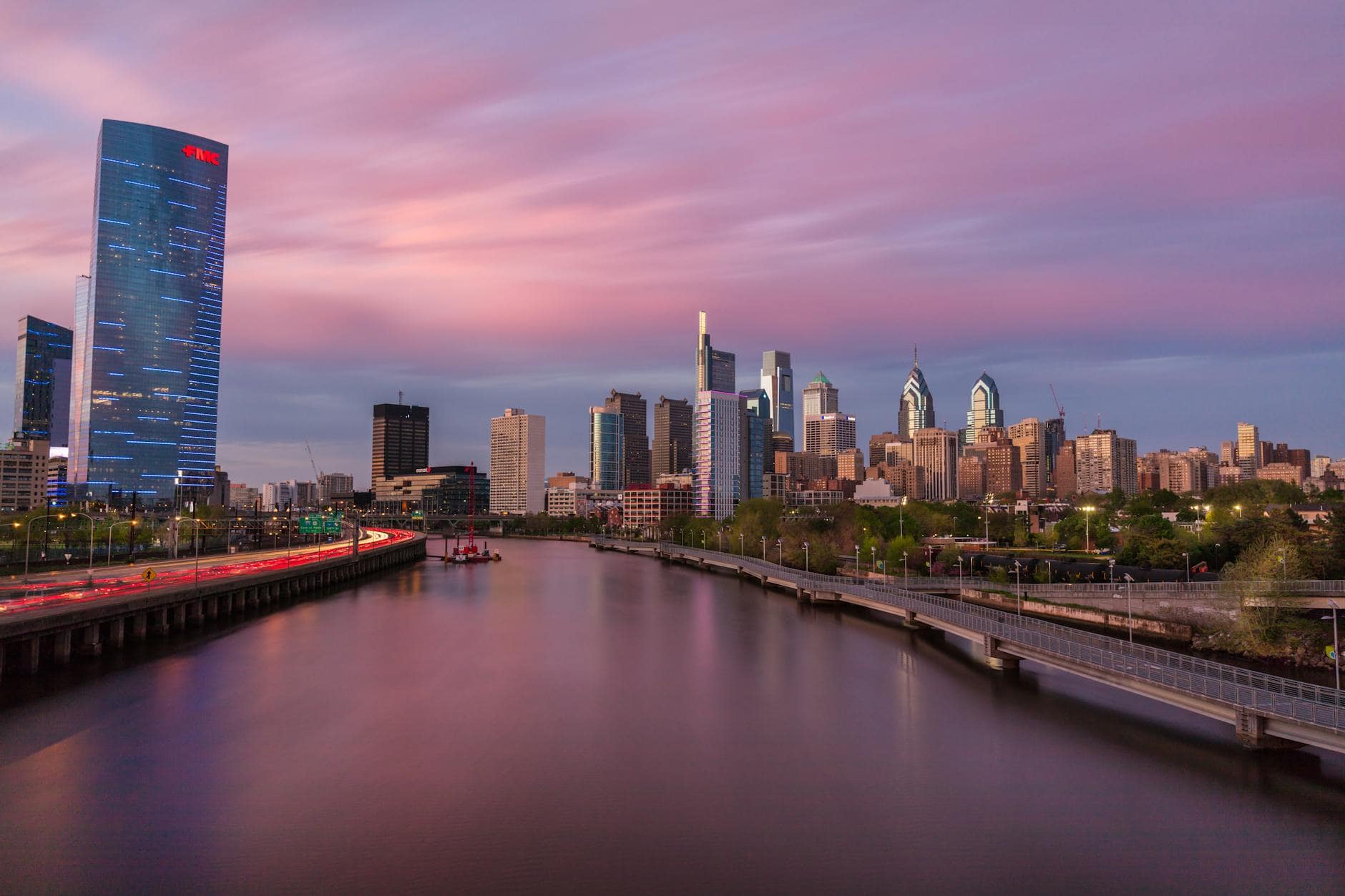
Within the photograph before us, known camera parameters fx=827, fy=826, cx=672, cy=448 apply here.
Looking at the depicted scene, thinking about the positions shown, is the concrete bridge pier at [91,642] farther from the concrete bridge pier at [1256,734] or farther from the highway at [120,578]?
the concrete bridge pier at [1256,734]

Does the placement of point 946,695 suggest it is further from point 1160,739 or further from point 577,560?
point 577,560

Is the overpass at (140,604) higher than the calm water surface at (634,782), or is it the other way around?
the overpass at (140,604)

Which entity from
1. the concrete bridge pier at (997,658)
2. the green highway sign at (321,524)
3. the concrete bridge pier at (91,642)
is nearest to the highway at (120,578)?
the concrete bridge pier at (91,642)

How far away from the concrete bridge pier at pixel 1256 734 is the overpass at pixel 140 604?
5316cm

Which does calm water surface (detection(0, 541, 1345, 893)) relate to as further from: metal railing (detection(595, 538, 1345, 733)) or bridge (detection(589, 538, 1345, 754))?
metal railing (detection(595, 538, 1345, 733))

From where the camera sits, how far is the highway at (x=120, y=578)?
162ft

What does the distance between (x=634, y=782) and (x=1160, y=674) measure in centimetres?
2166

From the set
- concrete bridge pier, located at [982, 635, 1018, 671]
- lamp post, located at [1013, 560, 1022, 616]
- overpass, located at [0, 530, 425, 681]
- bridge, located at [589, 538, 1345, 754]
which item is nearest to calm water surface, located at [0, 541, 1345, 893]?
concrete bridge pier, located at [982, 635, 1018, 671]

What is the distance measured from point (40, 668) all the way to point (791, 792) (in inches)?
1636

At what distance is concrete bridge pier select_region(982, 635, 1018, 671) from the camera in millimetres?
46344

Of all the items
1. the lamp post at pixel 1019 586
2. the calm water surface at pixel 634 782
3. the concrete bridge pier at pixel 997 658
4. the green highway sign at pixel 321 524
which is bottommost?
the calm water surface at pixel 634 782

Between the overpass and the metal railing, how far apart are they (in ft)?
166

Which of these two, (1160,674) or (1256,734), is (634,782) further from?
(1256,734)

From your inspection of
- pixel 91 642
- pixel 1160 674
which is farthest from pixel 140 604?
pixel 1160 674
